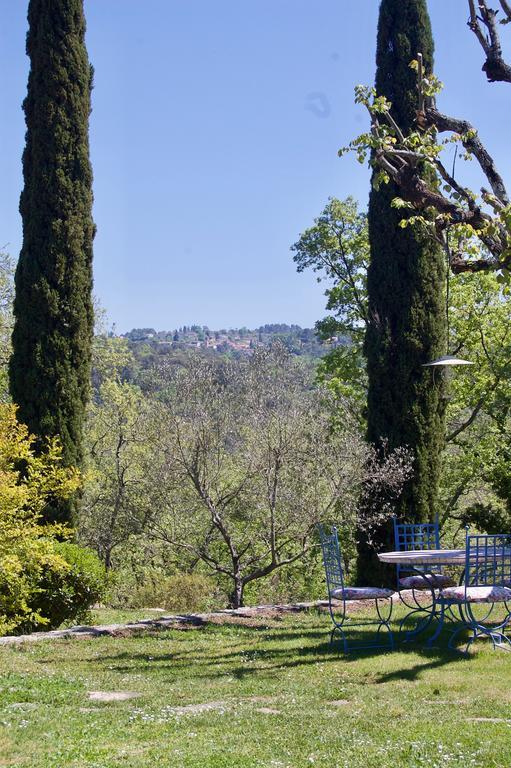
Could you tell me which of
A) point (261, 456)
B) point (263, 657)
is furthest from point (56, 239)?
point (263, 657)

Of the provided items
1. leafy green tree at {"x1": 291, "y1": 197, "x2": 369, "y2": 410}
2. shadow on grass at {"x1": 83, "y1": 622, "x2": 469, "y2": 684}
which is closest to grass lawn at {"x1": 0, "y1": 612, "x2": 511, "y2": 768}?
shadow on grass at {"x1": 83, "y1": 622, "x2": 469, "y2": 684}

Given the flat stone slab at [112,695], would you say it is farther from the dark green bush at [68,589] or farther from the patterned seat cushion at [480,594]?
the dark green bush at [68,589]

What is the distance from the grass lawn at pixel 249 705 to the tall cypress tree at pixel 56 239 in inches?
172

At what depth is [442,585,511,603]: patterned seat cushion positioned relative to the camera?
7.33 metres

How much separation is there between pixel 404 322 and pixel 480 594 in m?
7.08

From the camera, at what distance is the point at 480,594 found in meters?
7.40

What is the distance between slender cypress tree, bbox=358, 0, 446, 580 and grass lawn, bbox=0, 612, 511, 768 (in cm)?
505

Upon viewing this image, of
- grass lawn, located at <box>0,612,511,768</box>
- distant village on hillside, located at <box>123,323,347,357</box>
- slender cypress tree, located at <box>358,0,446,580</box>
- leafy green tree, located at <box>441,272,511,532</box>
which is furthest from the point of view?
distant village on hillside, located at <box>123,323,347,357</box>

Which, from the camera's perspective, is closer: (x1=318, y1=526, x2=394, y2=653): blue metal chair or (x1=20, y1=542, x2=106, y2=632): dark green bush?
(x1=318, y1=526, x2=394, y2=653): blue metal chair

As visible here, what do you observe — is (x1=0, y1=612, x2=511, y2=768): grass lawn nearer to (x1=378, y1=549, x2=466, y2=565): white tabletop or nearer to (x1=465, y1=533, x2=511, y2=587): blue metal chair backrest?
(x1=465, y1=533, x2=511, y2=587): blue metal chair backrest

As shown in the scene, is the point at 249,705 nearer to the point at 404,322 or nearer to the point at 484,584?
the point at 484,584

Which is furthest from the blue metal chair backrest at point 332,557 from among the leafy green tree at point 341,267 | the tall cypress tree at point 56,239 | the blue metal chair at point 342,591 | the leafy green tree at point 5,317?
the leafy green tree at point 5,317

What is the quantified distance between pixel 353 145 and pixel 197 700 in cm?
477

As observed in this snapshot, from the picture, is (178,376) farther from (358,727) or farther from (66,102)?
(358,727)
